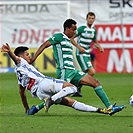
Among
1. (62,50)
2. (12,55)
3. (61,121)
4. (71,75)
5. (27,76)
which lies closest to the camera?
(61,121)

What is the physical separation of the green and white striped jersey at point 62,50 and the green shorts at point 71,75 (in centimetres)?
10

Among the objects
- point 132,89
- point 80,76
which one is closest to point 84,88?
point 132,89

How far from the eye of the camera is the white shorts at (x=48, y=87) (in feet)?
36.1

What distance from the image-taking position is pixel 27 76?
36.6 feet

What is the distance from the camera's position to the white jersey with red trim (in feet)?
36.4

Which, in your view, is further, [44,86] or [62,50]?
[62,50]

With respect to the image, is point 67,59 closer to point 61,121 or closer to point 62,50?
point 62,50

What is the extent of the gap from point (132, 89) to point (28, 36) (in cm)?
1148

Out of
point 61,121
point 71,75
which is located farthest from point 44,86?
point 71,75

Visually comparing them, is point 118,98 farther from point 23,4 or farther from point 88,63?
point 23,4

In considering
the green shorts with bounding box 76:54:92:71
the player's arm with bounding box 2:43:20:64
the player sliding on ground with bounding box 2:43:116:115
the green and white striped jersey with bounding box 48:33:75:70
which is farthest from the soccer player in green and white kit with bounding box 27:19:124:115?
the green shorts with bounding box 76:54:92:71

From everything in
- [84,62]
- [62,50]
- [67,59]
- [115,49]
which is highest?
[62,50]

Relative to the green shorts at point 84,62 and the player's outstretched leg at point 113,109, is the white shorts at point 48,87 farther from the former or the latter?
the green shorts at point 84,62

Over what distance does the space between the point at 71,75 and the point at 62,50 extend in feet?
1.97
